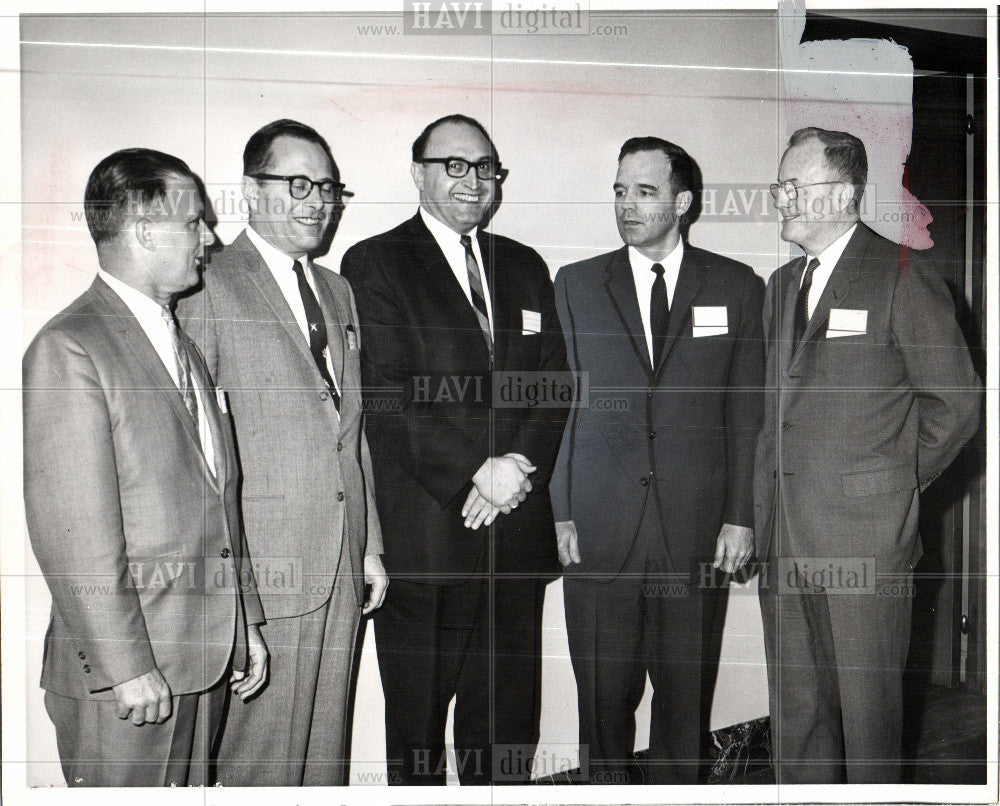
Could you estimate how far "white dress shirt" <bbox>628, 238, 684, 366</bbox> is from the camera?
2.46 meters

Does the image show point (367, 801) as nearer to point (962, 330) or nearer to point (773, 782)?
point (773, 782)

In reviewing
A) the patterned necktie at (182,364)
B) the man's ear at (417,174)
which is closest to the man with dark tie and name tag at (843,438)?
the man's ear at (417,174)

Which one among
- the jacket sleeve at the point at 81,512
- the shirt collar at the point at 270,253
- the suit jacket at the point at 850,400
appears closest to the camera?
the jacket sleeve at the point at 81,512

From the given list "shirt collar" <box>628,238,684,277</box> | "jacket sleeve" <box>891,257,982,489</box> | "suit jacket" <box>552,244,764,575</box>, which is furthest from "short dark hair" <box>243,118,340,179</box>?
"jacket sleeve" <box>891,257,982,489</box>

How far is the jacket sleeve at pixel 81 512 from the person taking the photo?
89.4 inches

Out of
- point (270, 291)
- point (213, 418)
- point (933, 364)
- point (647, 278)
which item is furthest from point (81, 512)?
point (933, 364)

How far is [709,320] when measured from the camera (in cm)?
247

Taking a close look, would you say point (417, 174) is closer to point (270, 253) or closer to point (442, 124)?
point (442, 124)

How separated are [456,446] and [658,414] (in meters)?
0.58

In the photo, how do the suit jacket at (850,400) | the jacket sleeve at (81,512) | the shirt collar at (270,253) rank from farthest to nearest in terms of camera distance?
1. the suit jacket at (850,400)
2. the shirt collar at (270,253)
3. the jacket sleeve at (81,512)

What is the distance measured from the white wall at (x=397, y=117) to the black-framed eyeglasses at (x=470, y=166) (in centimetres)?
3

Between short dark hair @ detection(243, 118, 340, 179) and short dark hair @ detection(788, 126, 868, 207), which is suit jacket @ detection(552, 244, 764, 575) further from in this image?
short dark hair @ detection(243, 118, 340, 179)

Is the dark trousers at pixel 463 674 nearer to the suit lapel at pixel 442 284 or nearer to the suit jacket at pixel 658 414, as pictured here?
the suit jacket at pixel 658 414

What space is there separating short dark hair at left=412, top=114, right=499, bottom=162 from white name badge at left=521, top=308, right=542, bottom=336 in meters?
0.45
